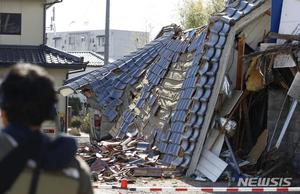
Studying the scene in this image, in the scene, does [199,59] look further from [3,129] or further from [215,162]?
[3,129]

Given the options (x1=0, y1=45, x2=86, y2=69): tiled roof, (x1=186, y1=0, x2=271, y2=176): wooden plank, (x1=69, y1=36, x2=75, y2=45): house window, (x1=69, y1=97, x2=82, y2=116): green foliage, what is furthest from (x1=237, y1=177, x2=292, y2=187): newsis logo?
(x1=69, y1=36, x2=75, y2=45): house window

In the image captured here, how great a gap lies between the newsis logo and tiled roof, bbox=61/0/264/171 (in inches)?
59.3

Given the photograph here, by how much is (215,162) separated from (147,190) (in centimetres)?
301

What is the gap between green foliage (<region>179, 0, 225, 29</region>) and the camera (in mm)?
40812

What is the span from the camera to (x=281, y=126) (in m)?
14.4

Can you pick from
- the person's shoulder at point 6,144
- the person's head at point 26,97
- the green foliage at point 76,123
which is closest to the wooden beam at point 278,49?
the person's head at point 26,97

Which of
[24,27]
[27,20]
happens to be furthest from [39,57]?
[27,20]

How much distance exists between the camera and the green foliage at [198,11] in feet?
134

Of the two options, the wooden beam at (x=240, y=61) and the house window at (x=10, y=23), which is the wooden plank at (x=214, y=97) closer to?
the wooden beam at (x=240, y=61)

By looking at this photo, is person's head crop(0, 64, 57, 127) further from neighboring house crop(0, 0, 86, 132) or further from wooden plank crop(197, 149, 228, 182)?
neighboring house crop(0, 0, 86, 132)

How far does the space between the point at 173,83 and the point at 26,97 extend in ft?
48.8

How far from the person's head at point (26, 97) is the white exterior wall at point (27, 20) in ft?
80.4

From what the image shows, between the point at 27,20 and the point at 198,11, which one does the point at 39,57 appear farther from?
the point at 198,11

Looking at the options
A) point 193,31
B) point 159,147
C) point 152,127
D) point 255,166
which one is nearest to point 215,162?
point 255,166
